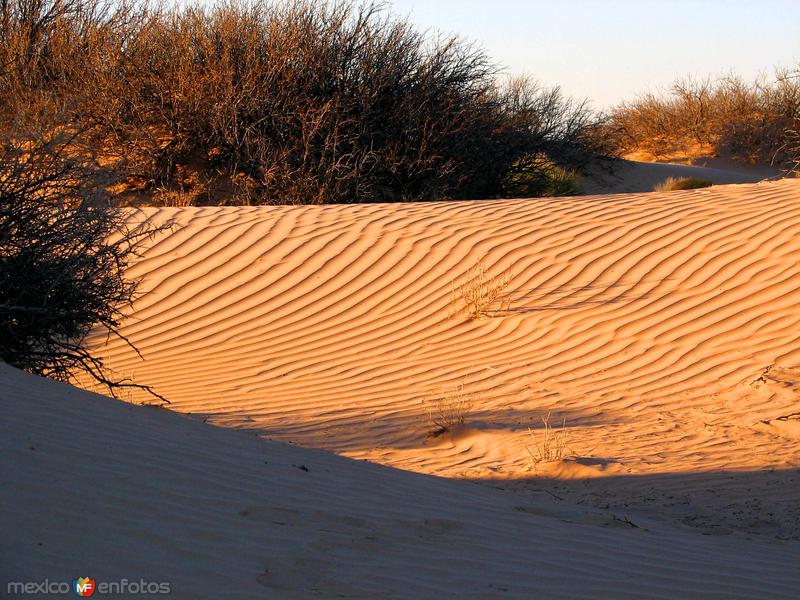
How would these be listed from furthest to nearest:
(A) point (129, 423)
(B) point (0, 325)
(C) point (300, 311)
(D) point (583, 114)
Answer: (D) point (583, 114)
(C) point (300, 311)
(B) point (0, 325)
(A) point (129, 423)

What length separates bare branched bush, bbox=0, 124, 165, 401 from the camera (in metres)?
5.52

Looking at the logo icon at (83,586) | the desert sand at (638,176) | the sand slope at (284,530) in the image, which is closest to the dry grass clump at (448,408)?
the sand slope at (284,530)

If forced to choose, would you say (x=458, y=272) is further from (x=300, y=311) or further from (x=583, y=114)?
(x=583, y=114)

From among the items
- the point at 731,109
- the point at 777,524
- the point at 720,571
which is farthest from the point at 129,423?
the point at 731,109

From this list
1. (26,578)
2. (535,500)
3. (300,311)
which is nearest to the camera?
(26,578)

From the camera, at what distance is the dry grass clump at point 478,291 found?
879 cm

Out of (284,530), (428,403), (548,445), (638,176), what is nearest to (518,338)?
(428,403)

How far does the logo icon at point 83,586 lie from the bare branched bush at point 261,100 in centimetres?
1301

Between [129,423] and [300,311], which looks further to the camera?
[300,311]

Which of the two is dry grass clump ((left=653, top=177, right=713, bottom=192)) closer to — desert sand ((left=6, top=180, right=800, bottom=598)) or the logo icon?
desert sand ((left=6, top=180, right=800, bottom=598))

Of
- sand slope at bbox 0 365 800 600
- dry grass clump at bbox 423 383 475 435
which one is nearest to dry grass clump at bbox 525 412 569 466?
dry grass clump at bbox 423 383 475 435

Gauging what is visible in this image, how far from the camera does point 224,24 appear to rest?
57.6 ft

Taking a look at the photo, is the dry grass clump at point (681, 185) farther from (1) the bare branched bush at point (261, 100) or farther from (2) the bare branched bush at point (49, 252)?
(2) the bare branched bush at point (49, 252)

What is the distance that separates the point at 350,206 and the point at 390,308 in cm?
344
